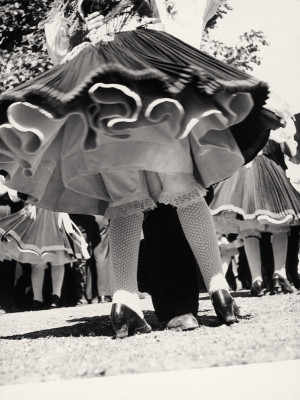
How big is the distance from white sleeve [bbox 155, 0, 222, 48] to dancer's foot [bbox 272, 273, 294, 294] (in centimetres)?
202

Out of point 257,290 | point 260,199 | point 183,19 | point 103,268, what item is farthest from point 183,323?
point 103,268

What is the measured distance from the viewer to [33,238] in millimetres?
4422

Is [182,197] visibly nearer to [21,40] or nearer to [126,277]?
[126,277]

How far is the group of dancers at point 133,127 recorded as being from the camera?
61.8 inches

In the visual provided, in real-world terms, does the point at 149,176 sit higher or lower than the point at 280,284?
higher

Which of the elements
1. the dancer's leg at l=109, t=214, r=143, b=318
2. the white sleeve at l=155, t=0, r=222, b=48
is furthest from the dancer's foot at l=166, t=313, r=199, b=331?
the white sleeve at l=155, t=0, r=222, b=48

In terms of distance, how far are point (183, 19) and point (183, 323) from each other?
1011mm

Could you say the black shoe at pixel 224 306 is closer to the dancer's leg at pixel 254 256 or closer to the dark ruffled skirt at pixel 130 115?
the dark ruffled skirt at pixel 130 115

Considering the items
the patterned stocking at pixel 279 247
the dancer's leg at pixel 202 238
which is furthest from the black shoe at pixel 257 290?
the dancer's leg at pixel 202 238

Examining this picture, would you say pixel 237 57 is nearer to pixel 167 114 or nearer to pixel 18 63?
pixel 18 63

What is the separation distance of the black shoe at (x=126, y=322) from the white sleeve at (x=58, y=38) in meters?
0.95

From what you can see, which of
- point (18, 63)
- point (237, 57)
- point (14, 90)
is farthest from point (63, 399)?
point (18, 63)

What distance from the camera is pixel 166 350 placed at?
139 cm

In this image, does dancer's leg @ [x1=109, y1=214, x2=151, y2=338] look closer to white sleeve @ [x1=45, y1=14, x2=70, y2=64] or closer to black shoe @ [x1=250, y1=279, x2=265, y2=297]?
white sleeve @ [x1=45, y1=14, x2=70, y2=64]
